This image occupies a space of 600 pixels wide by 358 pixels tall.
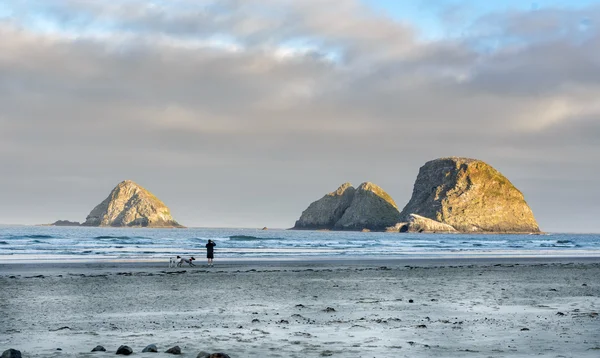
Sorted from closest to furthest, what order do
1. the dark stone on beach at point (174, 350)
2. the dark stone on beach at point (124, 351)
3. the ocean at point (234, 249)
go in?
the dark stone on beach at point (124, 351)
the dark stone on beach at point (174, 350)
the ocean at point (234, 249)

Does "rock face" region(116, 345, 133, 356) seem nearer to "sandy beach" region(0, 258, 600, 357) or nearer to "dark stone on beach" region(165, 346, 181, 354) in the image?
"sandy beach" region(0, 258, 600, 357)

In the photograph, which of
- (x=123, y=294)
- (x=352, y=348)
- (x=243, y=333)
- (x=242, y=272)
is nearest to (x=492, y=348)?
(x=352, y=348)

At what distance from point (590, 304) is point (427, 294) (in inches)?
178

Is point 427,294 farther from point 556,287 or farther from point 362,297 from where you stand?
point 556,287

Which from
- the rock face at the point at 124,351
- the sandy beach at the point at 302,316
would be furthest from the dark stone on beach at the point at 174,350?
the rock face at the point at 124,351

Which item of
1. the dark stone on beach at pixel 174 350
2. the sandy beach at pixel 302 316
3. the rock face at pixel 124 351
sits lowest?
the sandy beach at pixel 302 316

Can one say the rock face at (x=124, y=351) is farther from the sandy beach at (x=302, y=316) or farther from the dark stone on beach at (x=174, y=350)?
the dark stone on beach at (x=174, y=350)

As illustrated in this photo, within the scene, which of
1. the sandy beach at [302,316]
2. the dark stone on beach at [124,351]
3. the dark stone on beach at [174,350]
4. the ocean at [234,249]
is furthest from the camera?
the ocean at [234,249]

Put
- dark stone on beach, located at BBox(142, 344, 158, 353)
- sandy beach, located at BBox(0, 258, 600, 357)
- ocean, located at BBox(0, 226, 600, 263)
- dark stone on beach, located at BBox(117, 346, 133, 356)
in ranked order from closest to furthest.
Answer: dark stone on beach, located at BBox(117, 346, 133, 356)
dark stone on beach, located at BBox(142, 344, 158, 353)
sandy beach, located at BBox(0, 258, 600, 357)
ocean, located at BBox(0, 226, 600, 263)

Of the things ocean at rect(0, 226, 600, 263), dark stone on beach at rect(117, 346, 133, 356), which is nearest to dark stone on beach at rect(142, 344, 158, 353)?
dark stone on beach at rect(117, 346, 133, 356)

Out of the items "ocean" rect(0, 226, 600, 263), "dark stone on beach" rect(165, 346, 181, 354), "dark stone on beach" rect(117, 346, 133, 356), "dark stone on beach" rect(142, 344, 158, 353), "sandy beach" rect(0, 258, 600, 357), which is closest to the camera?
"dark stone on beach" rect(117, 346, 133, 356)

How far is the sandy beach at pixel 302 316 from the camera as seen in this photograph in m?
10.2

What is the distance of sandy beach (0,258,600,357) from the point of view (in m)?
10.2

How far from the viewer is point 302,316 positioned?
1431cm
